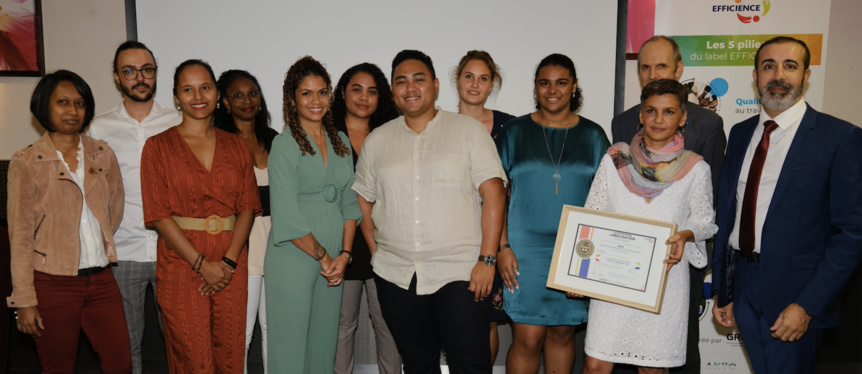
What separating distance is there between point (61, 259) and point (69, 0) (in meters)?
2.46

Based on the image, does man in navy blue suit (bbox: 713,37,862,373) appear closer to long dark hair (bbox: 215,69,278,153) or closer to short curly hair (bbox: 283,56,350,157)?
short curly hair (bbox: 283,56,350,157)

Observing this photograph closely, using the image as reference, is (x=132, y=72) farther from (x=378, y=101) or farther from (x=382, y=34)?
(x=382, y=34)

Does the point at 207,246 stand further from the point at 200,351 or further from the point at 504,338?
the point at 504,338

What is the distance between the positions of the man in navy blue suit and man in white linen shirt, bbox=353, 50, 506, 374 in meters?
1.16

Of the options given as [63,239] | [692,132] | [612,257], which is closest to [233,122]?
[63,239]

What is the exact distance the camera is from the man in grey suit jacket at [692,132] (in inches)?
113

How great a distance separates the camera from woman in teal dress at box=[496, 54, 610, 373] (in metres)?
2.68

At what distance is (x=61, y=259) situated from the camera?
2.64 meters

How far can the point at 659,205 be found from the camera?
2.43 meters

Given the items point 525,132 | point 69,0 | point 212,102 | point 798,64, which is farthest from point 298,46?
point 798,64

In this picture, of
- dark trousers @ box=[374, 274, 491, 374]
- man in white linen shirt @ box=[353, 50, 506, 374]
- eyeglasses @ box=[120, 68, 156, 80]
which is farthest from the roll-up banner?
eyeglasses @ box=[120, 68, 156, 80]

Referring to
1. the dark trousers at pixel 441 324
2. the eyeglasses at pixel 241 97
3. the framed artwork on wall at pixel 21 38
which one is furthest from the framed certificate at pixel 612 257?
the framed artwork on wall at pixel 21 38

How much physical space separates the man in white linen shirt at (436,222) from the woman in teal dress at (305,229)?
0.26 m

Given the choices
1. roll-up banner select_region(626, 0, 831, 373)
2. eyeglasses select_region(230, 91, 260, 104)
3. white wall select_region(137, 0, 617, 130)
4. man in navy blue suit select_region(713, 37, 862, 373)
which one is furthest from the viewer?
white wall select_region(137, 0, 617, 130)
